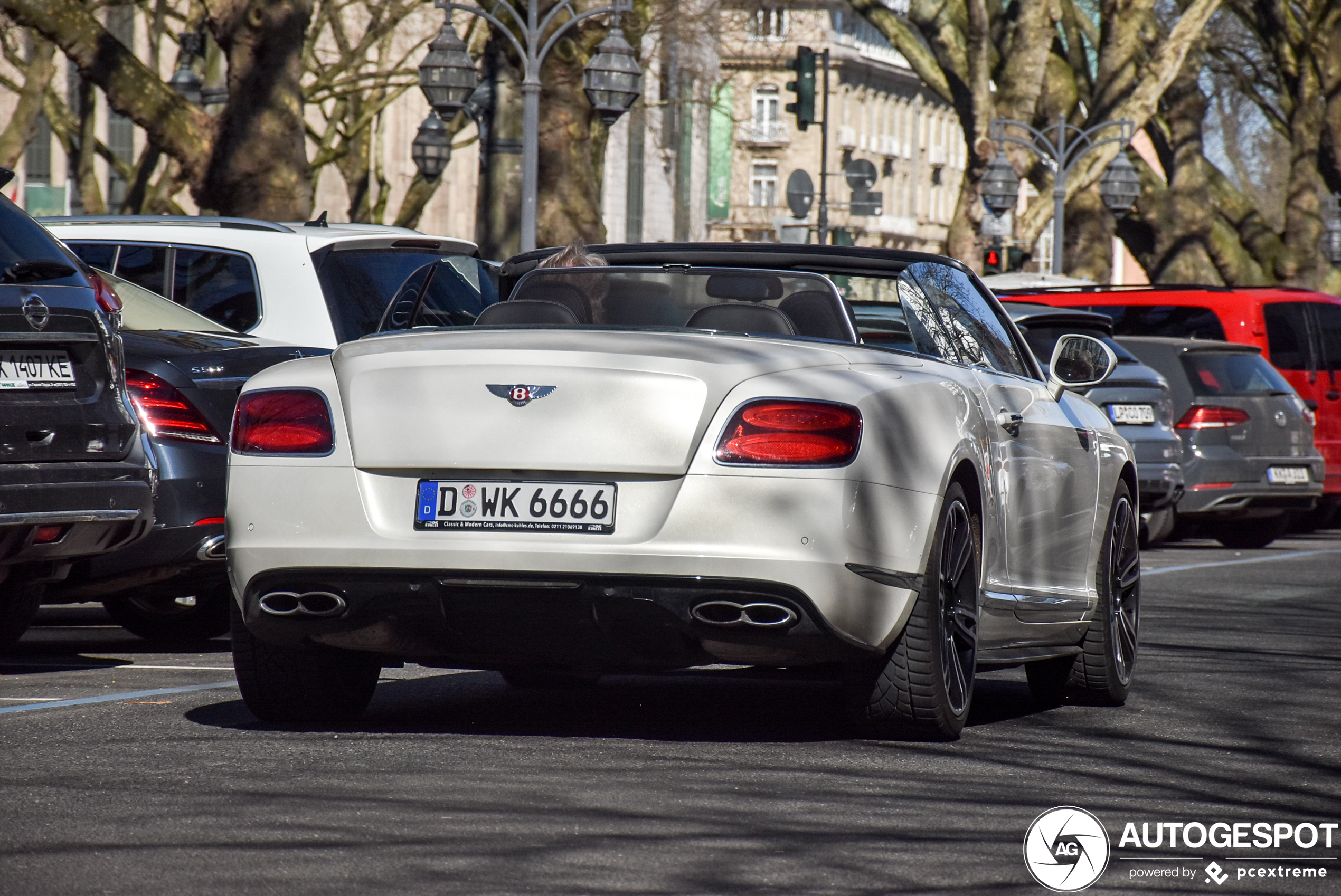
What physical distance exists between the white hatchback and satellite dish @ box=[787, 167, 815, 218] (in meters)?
24.3

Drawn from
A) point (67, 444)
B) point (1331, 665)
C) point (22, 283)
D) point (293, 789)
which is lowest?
point (1331, 665)

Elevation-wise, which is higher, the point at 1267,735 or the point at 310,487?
the point at 310,487

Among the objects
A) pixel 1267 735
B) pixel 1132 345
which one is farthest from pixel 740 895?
pixel 1132 345

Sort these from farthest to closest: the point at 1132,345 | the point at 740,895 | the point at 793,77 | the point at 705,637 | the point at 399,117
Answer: the point at 793,77
the point at 399,117
the point at 1132,345
the point at 705,637
the point at 740,895

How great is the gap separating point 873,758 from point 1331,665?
373cm

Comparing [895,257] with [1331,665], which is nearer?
[895,257]

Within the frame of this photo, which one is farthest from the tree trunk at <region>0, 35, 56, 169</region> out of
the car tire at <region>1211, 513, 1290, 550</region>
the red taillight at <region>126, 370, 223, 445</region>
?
the red taillight at <region>126, 370, 223, 445</region>

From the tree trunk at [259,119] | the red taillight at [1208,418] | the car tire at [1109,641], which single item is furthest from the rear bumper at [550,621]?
the tree trunk at [259,119]

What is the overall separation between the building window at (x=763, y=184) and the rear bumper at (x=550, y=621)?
106 meters

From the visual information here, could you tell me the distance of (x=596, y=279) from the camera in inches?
288

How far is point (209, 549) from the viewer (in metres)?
8.66

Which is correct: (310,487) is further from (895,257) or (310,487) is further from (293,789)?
(895,257)

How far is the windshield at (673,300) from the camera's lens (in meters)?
6.89

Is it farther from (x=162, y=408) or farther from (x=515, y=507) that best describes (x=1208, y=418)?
(x=515, y=507)
